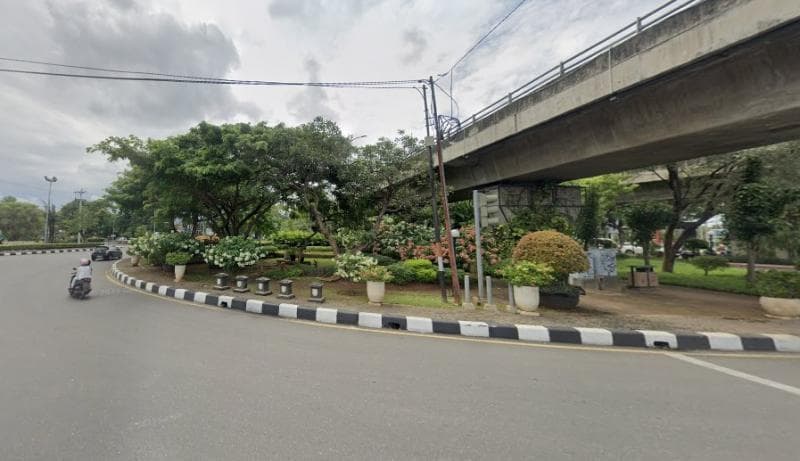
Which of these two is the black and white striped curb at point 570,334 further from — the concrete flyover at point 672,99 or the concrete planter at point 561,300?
the concrete flyover at point 672,99

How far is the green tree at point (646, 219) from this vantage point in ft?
44.5

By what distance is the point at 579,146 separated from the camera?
8.89 metres

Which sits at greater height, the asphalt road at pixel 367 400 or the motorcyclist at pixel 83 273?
the motorcyclist at pixel 83 273

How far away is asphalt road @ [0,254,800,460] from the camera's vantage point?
2400 mm

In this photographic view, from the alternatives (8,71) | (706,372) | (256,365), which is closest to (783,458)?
(706,372)

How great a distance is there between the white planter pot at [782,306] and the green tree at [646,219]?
275 inches

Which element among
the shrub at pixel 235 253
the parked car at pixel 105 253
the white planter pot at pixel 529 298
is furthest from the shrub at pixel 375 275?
the parked car at pixel 105 253

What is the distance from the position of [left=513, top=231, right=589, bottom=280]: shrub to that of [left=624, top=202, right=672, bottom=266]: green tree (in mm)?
8835

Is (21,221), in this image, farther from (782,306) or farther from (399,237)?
(782,306)

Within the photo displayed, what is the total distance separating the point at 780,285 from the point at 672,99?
4318 millimetres

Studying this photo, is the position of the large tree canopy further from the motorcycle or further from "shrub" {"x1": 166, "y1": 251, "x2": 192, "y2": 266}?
the motorcycle

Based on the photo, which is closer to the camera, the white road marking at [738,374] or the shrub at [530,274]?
the white road marking at [738,374]

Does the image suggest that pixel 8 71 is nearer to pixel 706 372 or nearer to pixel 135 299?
pixel 135 299

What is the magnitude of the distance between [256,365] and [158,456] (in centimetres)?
169
